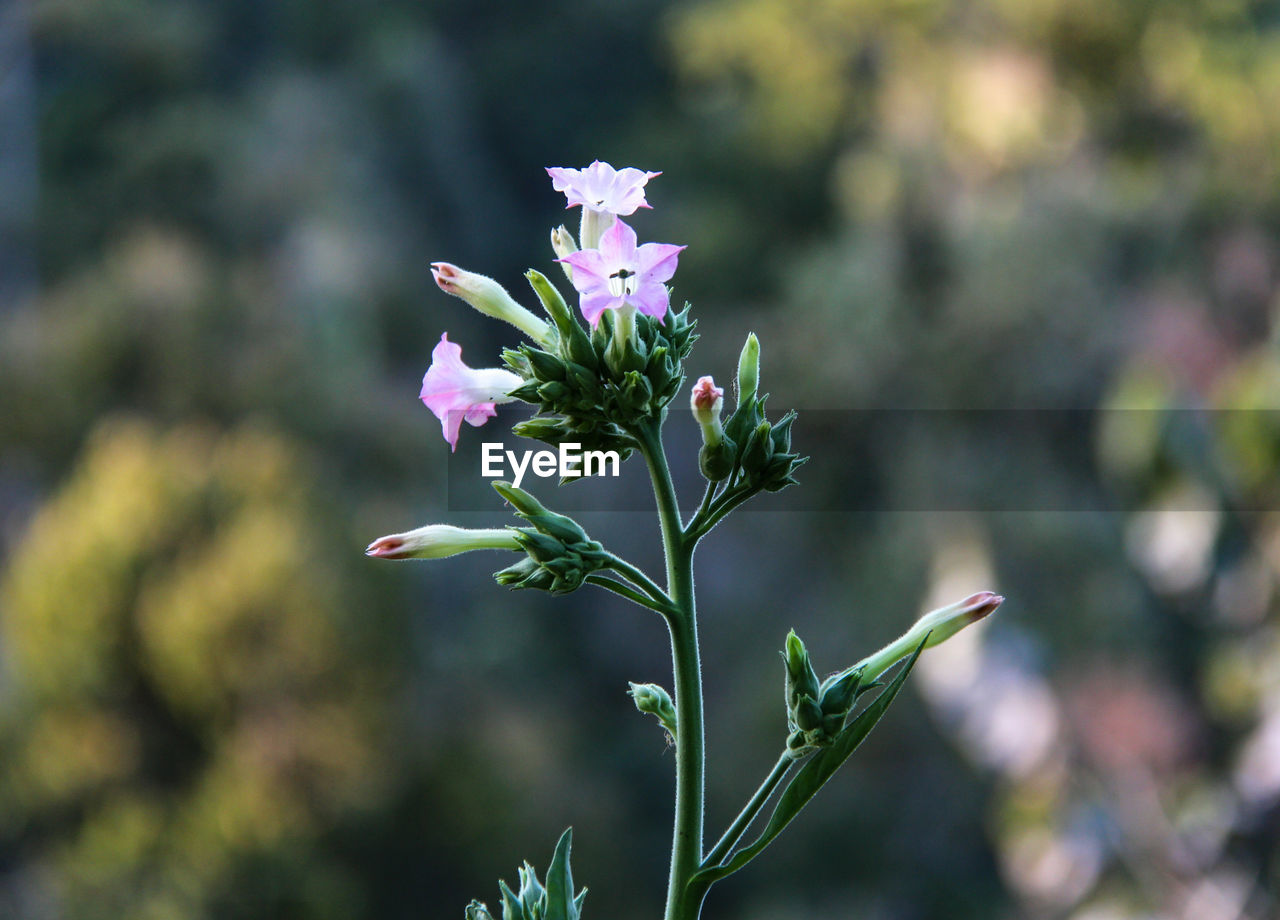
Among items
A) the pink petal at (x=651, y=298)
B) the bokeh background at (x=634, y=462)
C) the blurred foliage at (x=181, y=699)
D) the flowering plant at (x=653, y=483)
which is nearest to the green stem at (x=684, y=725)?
the flowering plant at (x=653, y=483)

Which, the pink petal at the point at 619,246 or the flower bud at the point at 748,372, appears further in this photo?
the flower bud at the point at 748,372

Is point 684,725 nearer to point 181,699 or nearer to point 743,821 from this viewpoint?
point 743,821

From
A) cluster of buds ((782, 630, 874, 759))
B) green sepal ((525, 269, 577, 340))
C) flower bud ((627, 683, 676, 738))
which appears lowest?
flower bud ((627, 683, 676, 738))

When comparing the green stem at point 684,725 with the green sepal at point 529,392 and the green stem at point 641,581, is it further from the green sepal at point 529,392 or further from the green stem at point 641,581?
the green sepal at point 529,392

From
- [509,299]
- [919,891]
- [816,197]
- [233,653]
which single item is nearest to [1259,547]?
[509,299]

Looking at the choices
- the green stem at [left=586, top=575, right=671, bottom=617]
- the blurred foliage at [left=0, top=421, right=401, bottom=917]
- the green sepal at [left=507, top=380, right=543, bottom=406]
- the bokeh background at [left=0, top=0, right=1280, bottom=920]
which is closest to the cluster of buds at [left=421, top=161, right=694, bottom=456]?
the green sepal at [left=507, top=380, right=543, bottom=406]

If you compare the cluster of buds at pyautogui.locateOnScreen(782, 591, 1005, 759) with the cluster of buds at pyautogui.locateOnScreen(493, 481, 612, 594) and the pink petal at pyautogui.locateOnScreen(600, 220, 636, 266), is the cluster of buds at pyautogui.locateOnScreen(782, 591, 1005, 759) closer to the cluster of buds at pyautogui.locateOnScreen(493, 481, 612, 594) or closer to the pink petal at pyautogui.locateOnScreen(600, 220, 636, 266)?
the cluster of buds at pyautogui.locateOnScreen(493, 481, 612, 594)

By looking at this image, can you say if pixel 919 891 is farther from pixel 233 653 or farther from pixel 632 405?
pixel 632 405
